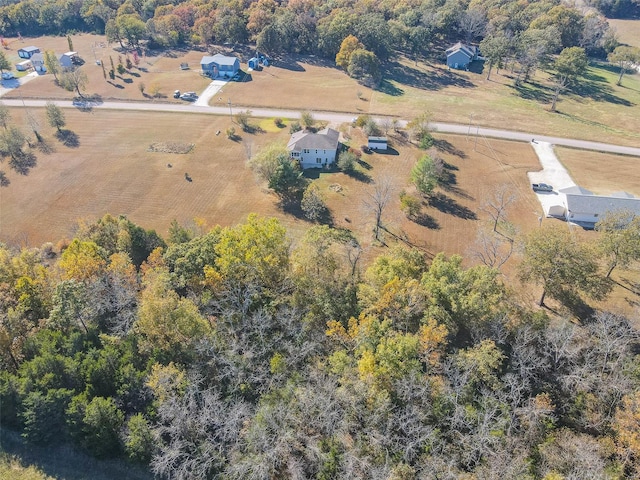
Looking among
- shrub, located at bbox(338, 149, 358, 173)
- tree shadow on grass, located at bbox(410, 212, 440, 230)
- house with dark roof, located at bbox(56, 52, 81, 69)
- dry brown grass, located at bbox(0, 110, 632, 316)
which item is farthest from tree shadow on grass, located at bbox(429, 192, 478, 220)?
house with dark roof, located at bbox(56, 52, 81, 69)

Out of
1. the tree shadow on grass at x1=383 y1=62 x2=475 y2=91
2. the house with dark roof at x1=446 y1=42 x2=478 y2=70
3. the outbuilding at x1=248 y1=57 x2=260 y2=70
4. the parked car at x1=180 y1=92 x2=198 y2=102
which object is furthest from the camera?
the house with dark roof at x1=446 y1=42 x2=478 y2=70

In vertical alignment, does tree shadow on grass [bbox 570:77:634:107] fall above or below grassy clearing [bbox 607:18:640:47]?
below

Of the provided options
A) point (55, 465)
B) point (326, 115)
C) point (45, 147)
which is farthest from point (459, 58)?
point (55, 465)

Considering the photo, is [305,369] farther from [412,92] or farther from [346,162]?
[412,92]

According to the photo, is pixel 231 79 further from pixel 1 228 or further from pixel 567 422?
pixel 567 422

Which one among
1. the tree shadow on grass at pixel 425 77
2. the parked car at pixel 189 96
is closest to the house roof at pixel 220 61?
the parked car at pixel 189 96

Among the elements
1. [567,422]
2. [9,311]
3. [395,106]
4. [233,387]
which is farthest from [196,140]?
[567,422]

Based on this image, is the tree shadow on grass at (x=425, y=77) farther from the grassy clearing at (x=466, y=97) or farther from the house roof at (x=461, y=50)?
the house roof at (x=461, y=50)

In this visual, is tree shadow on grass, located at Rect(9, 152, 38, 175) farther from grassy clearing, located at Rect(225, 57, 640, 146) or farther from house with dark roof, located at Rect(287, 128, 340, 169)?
house with dark roof, located at Rect(287, 128, 340, 169)
